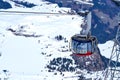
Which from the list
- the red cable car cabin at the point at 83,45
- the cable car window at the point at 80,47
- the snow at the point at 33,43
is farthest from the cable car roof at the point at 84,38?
the snow at the point at 33,43

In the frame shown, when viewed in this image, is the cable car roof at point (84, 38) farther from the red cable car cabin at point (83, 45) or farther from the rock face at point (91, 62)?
the rock face at point (91, 62)

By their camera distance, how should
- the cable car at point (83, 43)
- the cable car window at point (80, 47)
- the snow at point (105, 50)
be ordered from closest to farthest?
the cable car at point (83, 43) < the cable car window at point (80, 47) < the snow at point (105, 50)

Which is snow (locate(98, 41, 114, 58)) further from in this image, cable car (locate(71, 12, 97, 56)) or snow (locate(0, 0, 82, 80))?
cable car (locate(71, 12, 97, 56))

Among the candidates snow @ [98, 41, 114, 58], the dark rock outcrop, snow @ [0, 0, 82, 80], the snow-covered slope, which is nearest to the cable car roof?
the snow-covered slope

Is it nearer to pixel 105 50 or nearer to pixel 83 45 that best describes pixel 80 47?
pixel 83 45

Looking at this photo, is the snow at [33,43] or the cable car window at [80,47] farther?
the snow at [33,43]

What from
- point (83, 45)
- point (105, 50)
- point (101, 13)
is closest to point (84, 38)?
point (83, 45)

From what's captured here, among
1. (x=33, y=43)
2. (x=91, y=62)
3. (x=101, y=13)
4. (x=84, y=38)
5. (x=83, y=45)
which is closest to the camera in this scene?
(x=84, y=38)
